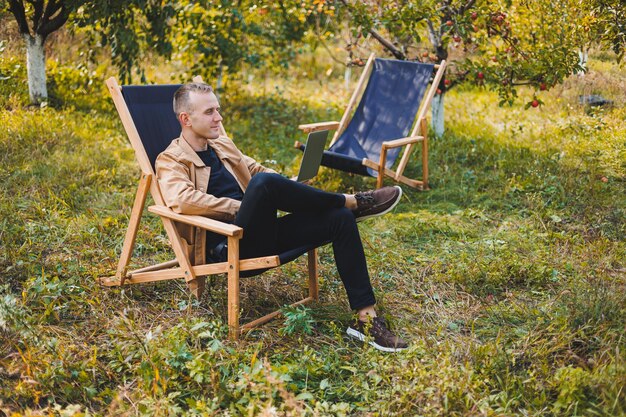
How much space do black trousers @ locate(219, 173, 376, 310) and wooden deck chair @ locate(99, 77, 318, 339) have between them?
4.4 inches

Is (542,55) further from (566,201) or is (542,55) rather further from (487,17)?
(566,201)

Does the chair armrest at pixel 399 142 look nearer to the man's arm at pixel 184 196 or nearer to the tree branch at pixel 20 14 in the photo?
the man's arm at pixel 184 196

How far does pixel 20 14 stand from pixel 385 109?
3466 mm

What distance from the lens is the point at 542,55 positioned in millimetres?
5723

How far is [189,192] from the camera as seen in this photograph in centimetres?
338

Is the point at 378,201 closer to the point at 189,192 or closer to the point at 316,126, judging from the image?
the point at 189,192

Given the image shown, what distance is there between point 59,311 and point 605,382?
2503 millimetres

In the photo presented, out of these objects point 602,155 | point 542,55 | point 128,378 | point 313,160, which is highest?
point 542,55

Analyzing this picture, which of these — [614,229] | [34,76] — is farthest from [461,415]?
[34,76]

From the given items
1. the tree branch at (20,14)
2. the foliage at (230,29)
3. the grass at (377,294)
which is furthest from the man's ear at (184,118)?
the tree branch at (20,14)

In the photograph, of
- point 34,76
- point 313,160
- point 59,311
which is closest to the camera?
point 59,311

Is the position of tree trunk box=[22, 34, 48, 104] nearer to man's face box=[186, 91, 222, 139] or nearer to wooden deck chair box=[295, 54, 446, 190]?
wooden deck chair box=[295, 54, 446, 190]

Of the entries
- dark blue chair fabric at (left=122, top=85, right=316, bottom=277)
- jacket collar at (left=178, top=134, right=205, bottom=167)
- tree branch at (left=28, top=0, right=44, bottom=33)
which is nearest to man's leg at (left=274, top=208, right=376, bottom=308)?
jacket collar at (left=178, top=134, right=205, bottom=167)

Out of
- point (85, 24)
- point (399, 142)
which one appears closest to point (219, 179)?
point (399, 142)
